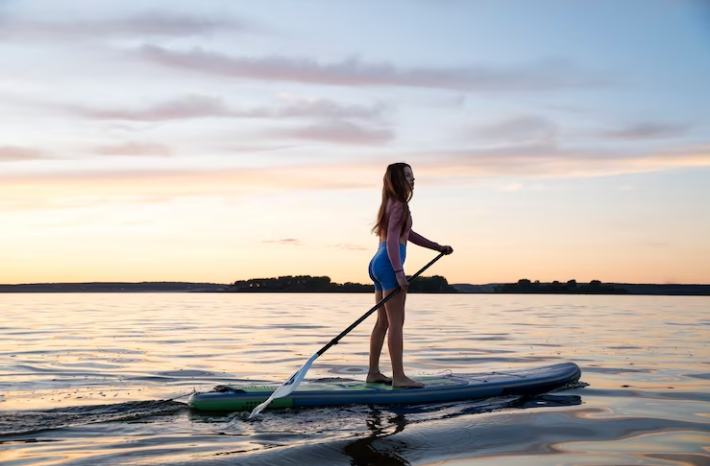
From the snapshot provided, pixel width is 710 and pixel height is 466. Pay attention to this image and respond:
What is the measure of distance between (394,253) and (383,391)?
1.37 meters

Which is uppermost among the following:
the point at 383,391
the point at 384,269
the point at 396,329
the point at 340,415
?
the point at 384,269

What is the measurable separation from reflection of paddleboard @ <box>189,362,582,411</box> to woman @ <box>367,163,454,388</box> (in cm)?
20

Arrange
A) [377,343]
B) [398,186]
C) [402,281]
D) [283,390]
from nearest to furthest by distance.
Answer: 1. [283,390]
2. [402,281]
3. [398,186]
4. [377,343]

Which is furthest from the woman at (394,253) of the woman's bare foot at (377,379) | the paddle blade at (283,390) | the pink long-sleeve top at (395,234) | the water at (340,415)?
the paddle blade at (283,390)

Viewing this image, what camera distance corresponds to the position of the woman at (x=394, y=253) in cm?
705

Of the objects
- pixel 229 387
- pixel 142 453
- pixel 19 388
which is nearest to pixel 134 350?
pixel 19 388

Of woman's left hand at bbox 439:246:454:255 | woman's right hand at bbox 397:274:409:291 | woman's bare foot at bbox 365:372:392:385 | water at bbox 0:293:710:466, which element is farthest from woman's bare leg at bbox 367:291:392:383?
woman's left hand at bbox 439:246:454:255

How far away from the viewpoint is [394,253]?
707 cm

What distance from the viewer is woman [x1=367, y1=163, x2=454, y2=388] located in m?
7.05

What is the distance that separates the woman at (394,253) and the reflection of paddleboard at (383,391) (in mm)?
198

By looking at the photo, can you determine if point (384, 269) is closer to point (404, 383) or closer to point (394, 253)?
point (394, 253)

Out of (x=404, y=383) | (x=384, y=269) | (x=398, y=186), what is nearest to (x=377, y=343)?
(x=404, y=383)

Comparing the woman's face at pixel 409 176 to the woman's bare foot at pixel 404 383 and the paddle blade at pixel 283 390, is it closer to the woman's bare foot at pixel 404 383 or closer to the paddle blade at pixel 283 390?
the woman's bare foot at pixel 404 383

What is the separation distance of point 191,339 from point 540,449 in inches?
448
